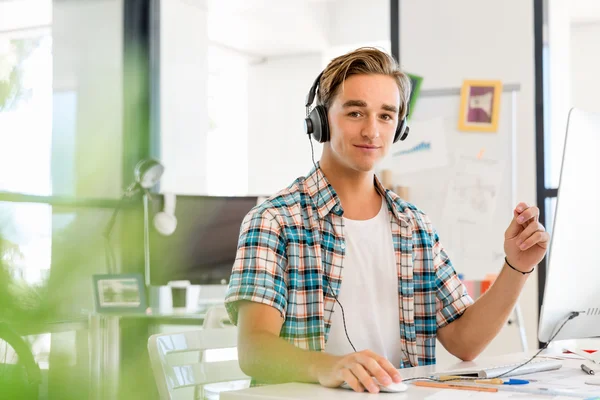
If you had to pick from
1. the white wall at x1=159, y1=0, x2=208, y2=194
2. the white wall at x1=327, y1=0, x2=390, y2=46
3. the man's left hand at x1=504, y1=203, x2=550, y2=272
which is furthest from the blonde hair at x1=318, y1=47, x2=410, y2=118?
the white wall at x1=327, y1=0, x2=390, y2=46

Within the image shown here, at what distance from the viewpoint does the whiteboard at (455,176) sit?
10.7 ft

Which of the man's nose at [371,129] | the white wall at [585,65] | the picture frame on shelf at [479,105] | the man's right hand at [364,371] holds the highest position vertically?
the white wall at [585,65]

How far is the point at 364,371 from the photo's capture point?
884mm

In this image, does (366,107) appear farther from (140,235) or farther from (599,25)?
(599,25)

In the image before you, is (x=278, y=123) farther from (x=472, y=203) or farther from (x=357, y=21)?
(x=472, y=203)

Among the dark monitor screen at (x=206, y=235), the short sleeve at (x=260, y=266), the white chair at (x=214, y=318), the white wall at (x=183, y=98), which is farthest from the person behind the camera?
the white wall at (x=183, y=98)

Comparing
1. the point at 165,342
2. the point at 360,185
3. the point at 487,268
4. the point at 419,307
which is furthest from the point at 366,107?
the point at 487,268

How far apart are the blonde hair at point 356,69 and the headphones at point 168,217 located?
1410mm

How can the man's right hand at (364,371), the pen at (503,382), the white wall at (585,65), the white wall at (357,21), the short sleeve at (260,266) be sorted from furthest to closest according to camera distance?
the white wall at (357,21)
the white wall at (585,65)
the short sleeve at (260,266)
the pen at (503,382)
the man's right hand at (364,371)

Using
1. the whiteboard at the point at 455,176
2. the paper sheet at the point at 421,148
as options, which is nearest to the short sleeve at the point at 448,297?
the whiteboard at the point at 455,176

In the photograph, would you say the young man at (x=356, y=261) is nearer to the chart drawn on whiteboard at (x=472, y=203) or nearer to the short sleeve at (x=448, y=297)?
the short sleeve at (x=448, y=297)

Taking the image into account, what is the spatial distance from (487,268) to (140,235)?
3.15 m

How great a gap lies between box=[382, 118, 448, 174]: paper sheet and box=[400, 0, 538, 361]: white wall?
204 mm

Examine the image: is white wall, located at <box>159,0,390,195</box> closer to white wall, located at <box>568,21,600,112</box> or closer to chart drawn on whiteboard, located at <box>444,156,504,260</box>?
white wall, located at <box>568,21,600,112</box>
